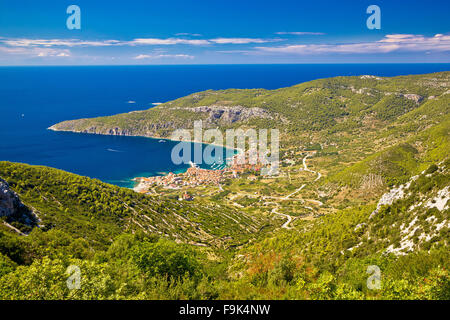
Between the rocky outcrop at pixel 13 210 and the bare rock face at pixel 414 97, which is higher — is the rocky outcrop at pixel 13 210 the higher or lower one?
the lower one

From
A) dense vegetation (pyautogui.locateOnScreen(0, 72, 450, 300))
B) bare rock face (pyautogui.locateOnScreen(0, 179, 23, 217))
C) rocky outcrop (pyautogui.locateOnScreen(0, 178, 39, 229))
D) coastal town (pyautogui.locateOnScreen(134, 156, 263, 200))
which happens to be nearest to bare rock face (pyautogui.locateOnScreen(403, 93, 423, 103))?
dense vegetation (pyautogui.locateOnScreen(0, 72, 450, 300))

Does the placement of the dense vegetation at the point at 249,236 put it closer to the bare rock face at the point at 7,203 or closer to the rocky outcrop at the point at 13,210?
the rocky outcrop at the point at 13,210

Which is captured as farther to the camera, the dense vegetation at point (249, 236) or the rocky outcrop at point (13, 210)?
the rocky outcrop at point (13, 210)

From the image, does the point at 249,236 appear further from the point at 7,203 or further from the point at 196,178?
the point at 196,178

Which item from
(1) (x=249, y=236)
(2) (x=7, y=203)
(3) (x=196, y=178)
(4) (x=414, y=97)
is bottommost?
(1) (x=249, y=236)

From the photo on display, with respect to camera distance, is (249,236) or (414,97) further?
(414,97)

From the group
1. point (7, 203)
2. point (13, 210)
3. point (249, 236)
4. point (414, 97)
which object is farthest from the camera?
point (414, 97)

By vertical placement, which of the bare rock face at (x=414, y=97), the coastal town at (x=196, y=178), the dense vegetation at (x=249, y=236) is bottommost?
the coastal town at (x=196, y=178)

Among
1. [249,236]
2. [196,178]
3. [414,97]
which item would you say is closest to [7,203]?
[249,236]

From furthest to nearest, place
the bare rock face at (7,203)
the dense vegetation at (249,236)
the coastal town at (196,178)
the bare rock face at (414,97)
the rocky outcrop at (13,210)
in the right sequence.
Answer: the bare rock face at (414,97) → the coastal town at (196,178) → the rocky outcrop at (13,210) → the bare rock face at (7,203) → the dense vegetation at (249,236)

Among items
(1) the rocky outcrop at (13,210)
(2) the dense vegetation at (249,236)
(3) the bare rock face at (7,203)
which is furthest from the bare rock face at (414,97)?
(3) the bare rock face at (7,203)

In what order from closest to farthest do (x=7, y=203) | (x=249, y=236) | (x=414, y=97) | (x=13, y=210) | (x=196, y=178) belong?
1. (x=7, y=203)
2. (x=13, y=210)
3. (x=249, y=236)
4. (x=196, y=178)
5. (x=414, y=97)
